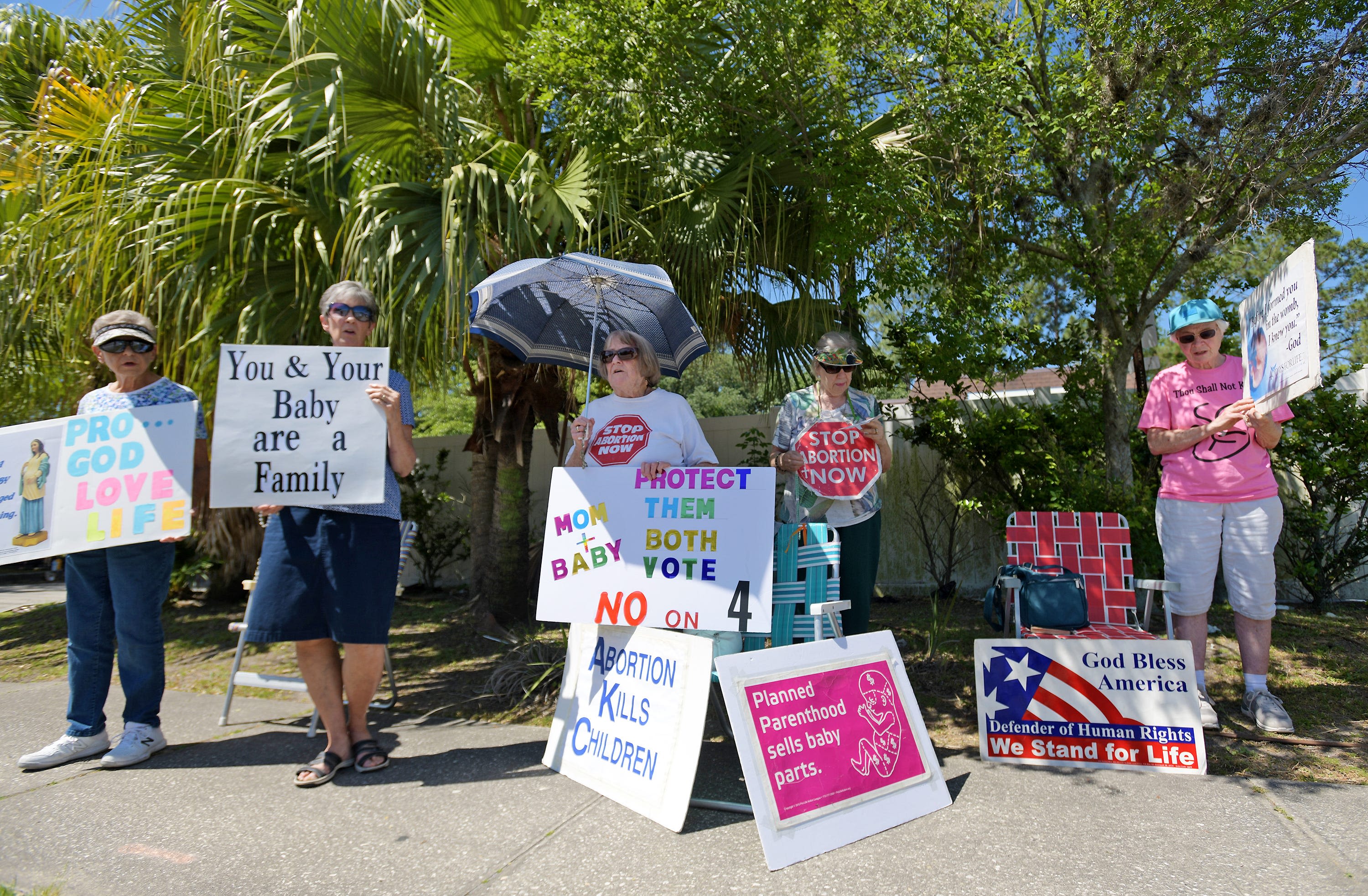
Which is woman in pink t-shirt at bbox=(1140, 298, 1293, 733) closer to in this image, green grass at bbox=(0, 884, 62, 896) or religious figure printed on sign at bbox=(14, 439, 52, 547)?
green grass at bbox=(0, 884, 62, 896)

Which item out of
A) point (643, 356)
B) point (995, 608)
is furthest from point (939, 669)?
point (643, 356)

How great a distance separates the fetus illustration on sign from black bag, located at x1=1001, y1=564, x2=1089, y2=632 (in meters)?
1.15

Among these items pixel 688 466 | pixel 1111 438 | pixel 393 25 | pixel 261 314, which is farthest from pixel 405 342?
pixel 1111 438

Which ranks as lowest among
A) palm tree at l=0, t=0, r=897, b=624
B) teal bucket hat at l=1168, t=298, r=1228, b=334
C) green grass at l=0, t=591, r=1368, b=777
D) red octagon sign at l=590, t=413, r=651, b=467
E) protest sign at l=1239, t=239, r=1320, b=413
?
green grass at l=0, t=591, r=1368, b=777

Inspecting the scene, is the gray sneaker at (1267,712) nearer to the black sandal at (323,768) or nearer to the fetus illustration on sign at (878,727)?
the fetus illustration on sign at (878,727)

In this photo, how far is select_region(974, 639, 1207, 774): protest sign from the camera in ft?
10.5

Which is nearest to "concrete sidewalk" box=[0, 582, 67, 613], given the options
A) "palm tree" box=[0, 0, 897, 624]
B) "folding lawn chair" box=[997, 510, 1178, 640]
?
"palm tree" box=[0, 0, 897, 624]

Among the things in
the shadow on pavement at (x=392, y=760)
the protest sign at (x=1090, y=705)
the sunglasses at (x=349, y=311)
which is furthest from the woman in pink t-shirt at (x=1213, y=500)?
the sunglasses at (x=349, y=311)

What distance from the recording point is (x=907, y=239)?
15.4 feet

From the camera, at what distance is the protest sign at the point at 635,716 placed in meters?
2.92

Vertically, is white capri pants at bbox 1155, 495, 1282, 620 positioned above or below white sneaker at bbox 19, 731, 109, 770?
above

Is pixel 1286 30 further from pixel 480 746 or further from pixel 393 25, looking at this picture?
pixel 480 746

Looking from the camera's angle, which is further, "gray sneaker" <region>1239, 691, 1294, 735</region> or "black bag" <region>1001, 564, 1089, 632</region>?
"black bag" <region>1001, 564, 1089, 632</region>

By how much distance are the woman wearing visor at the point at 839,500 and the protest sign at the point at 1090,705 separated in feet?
2.00
